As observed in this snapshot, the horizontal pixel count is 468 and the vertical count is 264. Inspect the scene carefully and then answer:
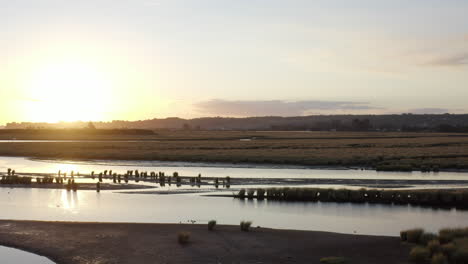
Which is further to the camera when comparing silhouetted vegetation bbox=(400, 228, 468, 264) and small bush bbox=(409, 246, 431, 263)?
small bush bbox=(409, 246, 431, 263)

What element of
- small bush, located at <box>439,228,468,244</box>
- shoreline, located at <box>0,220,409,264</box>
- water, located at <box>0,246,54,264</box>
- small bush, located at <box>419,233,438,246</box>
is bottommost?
water, located at <box>0,246,54,264</box>

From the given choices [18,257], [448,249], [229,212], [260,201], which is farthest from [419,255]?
[260,201]

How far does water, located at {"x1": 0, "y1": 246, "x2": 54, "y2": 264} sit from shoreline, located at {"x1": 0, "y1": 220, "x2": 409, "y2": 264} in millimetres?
275

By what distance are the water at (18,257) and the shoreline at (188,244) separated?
275 millimetres

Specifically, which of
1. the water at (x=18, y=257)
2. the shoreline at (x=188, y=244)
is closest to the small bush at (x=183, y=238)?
the shoreline at (x=188, y=244)

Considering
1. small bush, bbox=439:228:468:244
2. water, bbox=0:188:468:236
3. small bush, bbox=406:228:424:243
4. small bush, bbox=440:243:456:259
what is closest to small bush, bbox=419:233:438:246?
small bush, bbox=406:228:424:243

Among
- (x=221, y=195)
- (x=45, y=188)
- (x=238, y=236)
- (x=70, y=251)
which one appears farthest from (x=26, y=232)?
(x=45, y=188)

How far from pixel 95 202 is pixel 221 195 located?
23.9 ft

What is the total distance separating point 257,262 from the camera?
15.9 meters

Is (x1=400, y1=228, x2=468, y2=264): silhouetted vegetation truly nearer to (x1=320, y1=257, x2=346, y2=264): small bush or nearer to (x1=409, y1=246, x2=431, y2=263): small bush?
(x1=409, y1=246, x2=431, y2=263): small bush

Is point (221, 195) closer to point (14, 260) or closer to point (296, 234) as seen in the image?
point (296, 234)

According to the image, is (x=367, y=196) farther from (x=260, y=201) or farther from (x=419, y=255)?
(x=419, y=255)

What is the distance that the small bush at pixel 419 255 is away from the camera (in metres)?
15.8

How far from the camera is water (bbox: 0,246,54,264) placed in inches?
642
